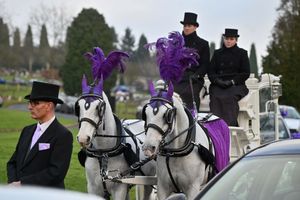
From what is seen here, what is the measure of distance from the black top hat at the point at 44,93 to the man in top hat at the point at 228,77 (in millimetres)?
4398

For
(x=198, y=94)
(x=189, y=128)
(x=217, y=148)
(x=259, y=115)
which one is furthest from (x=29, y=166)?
(x=259, y=115)

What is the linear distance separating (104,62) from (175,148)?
1471 millimetres

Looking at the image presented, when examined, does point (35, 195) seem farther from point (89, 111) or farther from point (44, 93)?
point (89, 111)

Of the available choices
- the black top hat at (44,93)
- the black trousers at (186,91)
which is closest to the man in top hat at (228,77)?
the black trousers at (186,91)

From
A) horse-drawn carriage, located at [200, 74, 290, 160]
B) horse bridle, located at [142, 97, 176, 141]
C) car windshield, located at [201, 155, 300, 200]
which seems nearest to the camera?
car windshield, located at [201, 155, 300, 200]

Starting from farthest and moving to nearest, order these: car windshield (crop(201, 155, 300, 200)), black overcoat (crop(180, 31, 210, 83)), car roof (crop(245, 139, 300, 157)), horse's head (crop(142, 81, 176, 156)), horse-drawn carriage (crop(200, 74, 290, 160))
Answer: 1. horse-drawn carriage (crop(200, 74, 290, 160))
2. black overcoat (crop(180, 31, 210, 83))
3. horse's head (crop(142, 81, 176, 156))
4. car roof (crop(245, 139, 300, 157))
5. car windshield (crop(201, 155, 300, 200))

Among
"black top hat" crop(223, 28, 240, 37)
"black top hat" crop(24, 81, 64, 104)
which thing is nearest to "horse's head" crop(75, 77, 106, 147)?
"black top hat" crop(24, 81, 64, 104)

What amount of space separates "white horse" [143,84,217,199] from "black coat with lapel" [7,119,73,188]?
159 centimetres

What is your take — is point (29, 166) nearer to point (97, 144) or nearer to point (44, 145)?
point (44, 145)

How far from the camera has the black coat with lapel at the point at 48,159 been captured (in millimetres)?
6703

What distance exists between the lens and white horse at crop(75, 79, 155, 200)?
27.2ft

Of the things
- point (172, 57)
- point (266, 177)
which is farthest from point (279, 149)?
point (172, 57)

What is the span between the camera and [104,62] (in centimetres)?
904

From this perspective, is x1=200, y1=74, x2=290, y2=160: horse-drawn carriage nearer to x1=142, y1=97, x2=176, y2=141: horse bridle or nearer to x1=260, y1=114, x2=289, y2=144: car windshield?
x1=260, y1=114, x2=289, y2=144: car windshield
